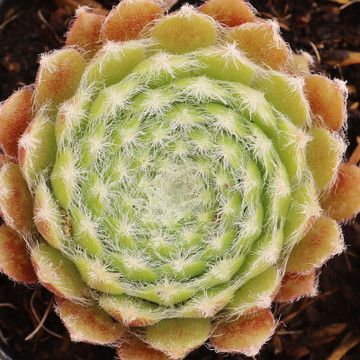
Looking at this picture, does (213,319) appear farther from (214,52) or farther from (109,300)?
(214,52)

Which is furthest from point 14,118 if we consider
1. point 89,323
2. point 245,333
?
point 245,333

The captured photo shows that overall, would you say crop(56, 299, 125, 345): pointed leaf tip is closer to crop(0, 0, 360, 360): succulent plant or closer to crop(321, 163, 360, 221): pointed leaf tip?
crop(0, 0, 360, 360): succulent plant

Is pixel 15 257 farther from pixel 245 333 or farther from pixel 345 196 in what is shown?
pixel 345 196

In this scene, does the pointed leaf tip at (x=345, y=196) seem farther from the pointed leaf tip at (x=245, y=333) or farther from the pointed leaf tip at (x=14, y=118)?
the pointed leaf tip at (x=14, y=118)

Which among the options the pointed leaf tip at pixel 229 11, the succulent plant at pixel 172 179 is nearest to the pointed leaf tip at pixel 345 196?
the succulent plant at pixel 172 179

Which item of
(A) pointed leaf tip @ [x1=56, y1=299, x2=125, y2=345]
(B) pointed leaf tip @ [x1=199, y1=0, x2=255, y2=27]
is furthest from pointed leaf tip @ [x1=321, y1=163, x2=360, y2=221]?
(A) pointed leaf tip @ [x1=56, y1=299, x2=125, y2=345]

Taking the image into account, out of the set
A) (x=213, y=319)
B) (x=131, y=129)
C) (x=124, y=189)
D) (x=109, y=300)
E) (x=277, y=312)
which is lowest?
(x=277, y=312)

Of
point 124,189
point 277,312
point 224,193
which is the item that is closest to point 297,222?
point 224,193

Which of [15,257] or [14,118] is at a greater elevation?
[14,118]
